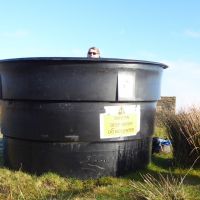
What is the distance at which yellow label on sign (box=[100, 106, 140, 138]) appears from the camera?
18.5 ft

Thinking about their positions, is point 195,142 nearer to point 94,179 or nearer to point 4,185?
point 94,179

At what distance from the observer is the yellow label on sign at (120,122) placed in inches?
222

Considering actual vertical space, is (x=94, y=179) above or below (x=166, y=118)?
below

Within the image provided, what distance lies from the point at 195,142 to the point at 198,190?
150cm

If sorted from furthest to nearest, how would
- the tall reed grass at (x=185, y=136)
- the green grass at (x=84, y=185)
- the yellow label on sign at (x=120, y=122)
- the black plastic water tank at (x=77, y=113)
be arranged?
the tall reed grass at (x=185, y=136) → the yellow label on sign at (x=120, y=122) → the black plastic water tank at (x=77, y=113) → the green grass at (x=84, y=185)

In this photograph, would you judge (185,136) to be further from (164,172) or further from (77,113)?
(77,113)

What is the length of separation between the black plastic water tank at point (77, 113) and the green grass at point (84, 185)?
0.15 metres

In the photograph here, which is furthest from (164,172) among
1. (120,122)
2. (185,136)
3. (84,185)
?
(84,185)

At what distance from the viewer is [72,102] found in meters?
5.54

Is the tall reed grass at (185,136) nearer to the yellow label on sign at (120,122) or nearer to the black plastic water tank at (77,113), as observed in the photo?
the black plastic water tank at (77,113)

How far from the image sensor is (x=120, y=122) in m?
5.73

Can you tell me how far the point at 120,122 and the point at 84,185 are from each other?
891 mm

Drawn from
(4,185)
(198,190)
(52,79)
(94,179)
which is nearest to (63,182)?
(94,179)

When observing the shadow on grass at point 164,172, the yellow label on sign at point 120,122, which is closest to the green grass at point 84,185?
the shadow on grass at point 164,172
